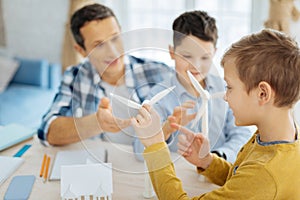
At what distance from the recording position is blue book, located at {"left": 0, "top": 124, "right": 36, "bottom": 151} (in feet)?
4.92

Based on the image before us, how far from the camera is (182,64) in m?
1.20

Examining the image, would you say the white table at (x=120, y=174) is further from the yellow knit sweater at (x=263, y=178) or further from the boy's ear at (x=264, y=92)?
the boy's ear at (x=264, y=92)

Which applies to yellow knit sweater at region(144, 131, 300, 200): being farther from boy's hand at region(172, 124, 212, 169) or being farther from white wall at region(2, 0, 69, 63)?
white wall at region(2, 0, 69, 63)

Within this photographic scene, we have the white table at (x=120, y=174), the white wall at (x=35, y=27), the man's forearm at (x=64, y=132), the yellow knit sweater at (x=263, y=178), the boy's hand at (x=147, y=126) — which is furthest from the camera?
the white wall at (x=35, y=27)

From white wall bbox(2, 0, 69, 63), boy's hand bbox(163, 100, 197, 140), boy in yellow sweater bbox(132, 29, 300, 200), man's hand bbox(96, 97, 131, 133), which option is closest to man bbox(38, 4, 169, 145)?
man's hand bbox(96, 97, 131, 133)

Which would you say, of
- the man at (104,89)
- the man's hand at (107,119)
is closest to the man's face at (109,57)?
the man at (104,89)

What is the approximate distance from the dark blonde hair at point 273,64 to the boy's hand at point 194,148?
286mm

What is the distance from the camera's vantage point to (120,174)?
1271mm

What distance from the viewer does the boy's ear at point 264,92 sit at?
0.90 meters

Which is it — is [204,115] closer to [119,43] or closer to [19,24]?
[119,43]

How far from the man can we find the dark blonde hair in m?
0.32

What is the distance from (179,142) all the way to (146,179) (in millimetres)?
135

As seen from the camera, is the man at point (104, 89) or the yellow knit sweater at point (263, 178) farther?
the man at point (104, 89)

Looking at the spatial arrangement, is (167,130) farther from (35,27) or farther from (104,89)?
(35,27)
